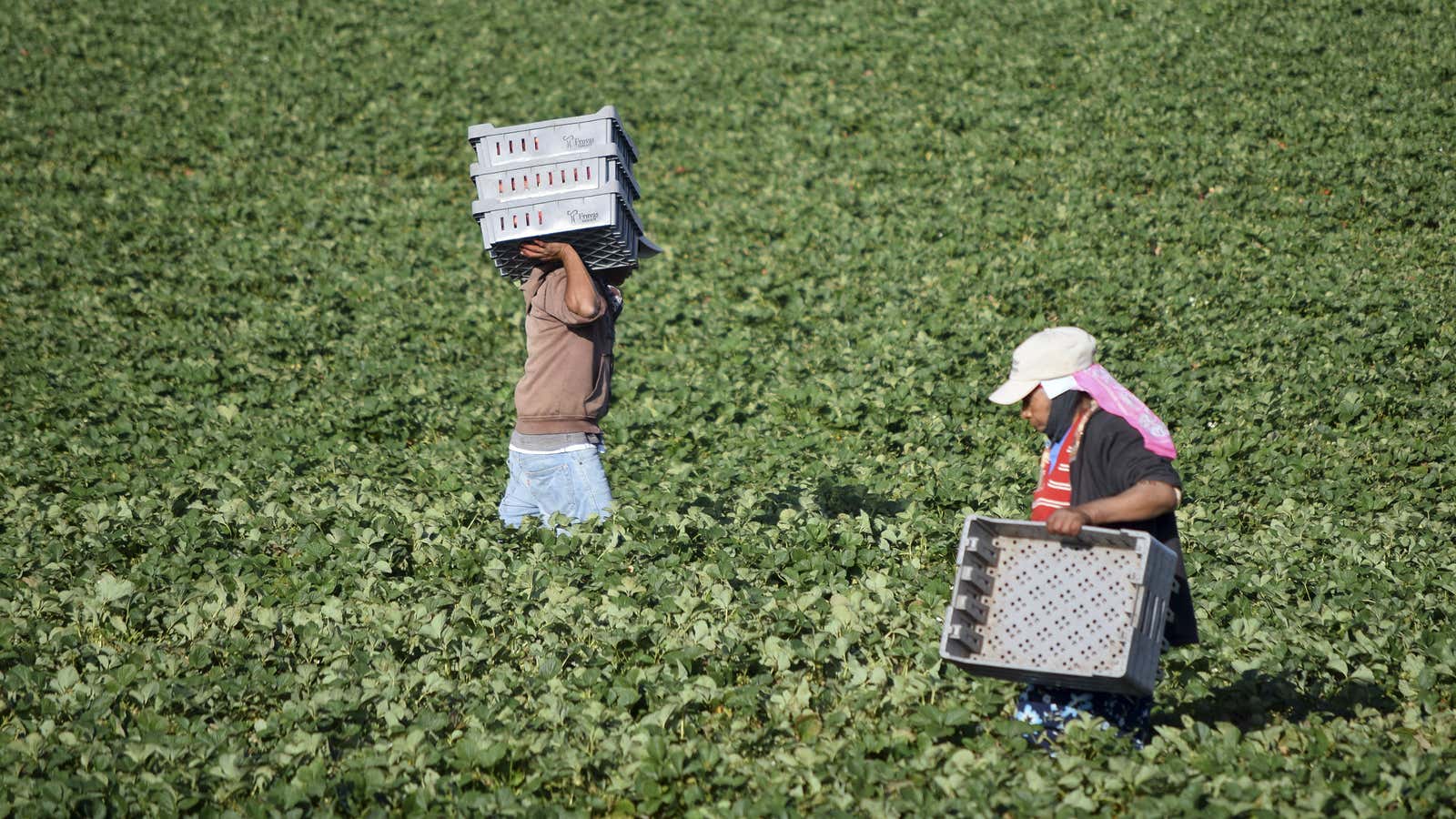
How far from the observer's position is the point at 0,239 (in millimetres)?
12977

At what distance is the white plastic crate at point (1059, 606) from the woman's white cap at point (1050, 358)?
1.66 ft

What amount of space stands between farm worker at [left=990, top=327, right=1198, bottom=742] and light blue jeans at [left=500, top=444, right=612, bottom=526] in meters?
2.60

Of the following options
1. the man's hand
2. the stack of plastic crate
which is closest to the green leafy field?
the man's hand

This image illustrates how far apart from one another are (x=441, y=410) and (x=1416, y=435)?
7490mm

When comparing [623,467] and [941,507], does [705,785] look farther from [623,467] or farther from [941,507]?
[623,467]

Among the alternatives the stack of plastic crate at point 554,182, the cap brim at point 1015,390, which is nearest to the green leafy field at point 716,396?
the cap brim at point 1015,390

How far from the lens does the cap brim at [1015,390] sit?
13.7 ft

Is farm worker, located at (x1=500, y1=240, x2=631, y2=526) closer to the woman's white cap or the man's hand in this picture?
the woman's white cap

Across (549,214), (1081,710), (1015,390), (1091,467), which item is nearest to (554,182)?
(549,214)

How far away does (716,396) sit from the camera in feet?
32.6

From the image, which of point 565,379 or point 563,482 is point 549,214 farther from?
point 563,482

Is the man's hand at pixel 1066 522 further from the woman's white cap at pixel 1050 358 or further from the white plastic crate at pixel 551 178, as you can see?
the white plastic crate at pixel 551 178

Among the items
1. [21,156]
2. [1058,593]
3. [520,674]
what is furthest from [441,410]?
[21,156]

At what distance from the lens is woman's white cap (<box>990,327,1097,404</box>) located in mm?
4141
